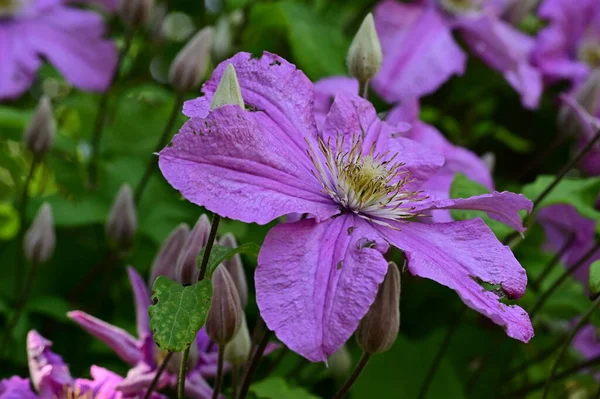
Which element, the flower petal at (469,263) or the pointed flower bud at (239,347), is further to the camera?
the pointed flower bud at (239,347)

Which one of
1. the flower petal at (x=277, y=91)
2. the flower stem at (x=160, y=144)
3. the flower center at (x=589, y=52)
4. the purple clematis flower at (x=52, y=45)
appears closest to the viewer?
the flower petal at (x=277, y=91)

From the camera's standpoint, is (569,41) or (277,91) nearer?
(277,91)

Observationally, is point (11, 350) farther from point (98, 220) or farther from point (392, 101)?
point (392, 101)

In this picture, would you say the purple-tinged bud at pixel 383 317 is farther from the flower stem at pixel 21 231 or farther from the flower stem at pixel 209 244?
the flower stem at pixel 21 231

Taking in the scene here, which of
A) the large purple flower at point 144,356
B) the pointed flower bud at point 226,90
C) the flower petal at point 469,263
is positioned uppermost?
the pointed flower bud at point 226,90

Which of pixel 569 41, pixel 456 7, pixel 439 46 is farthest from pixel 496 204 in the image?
pixel 569 41

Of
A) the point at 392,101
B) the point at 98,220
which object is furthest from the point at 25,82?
the point at 392,101

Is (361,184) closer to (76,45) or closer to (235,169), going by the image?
(235,169)

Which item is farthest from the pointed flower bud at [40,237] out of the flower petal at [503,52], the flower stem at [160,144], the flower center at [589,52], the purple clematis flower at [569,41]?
the flower center at [589,52]
